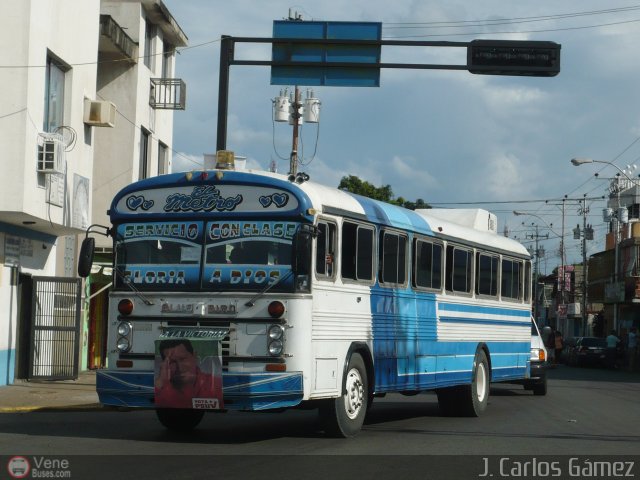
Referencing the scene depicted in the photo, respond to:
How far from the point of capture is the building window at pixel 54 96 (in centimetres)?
2300

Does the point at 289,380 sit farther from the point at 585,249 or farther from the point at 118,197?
the point at 585,249

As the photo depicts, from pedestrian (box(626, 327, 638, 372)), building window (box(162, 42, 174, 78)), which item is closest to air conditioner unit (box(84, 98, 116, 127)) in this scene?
building window (box(162, 42, 174, 78))

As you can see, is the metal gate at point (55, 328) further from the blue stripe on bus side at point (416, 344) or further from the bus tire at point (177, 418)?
the bus tire at point (177, 418)

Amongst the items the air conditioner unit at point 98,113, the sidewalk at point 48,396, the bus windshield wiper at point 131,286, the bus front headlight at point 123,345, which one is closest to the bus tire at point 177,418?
the bus front headlight at point 123,345

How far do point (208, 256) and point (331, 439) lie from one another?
2.73 meters

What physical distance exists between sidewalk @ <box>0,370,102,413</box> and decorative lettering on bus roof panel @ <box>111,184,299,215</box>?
584 centimetres

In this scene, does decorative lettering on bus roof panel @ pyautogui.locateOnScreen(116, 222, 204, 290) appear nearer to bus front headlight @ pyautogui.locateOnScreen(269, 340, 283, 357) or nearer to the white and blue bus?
the white and blue bus

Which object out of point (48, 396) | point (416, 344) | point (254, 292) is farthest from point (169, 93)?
point (254, 292)

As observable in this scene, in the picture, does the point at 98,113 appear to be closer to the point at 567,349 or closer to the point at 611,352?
the point at 611,352

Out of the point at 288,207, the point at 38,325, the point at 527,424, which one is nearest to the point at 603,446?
the point at 527,424

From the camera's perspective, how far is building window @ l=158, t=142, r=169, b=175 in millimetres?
33875

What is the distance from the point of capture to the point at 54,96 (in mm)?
23438

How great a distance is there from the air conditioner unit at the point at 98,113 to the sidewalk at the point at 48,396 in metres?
5.66

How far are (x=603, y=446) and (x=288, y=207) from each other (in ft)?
15.6
